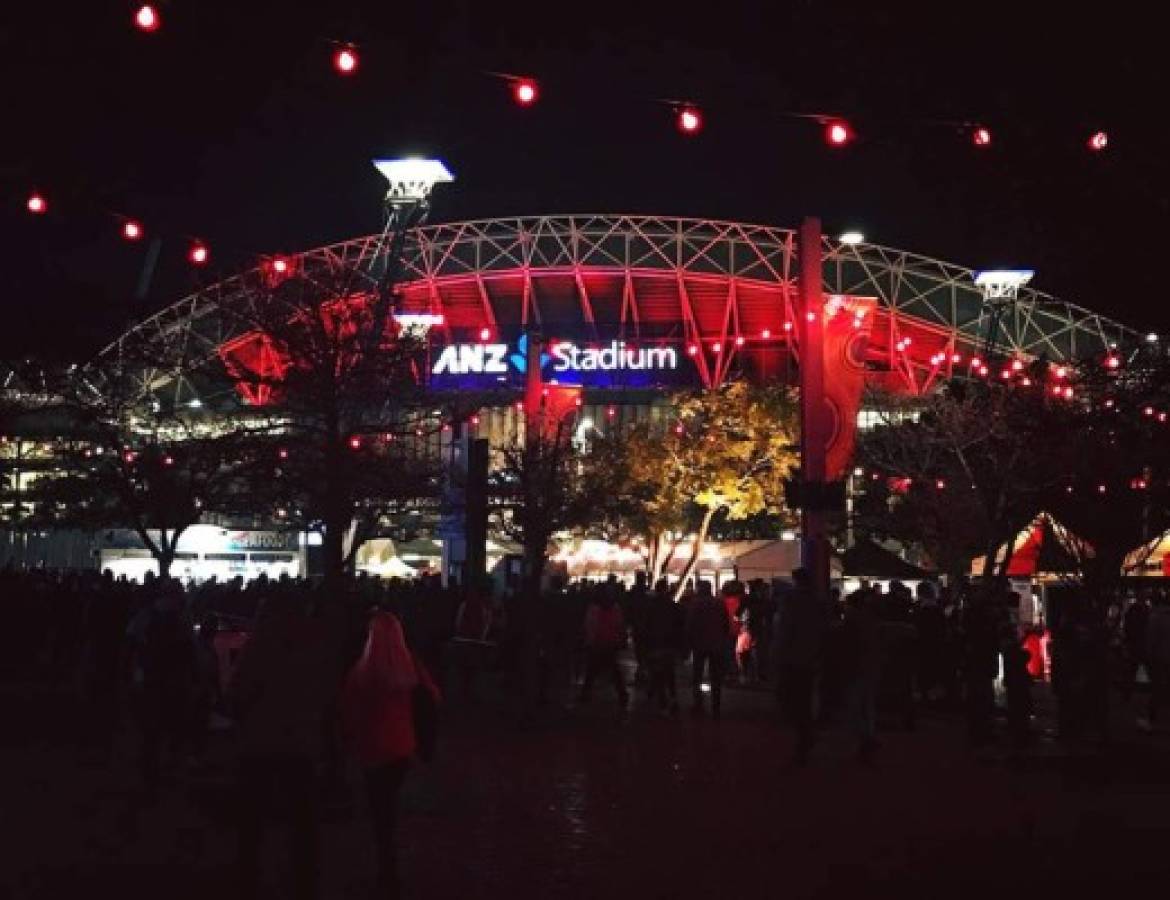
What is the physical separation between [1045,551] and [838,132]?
21.2 meters

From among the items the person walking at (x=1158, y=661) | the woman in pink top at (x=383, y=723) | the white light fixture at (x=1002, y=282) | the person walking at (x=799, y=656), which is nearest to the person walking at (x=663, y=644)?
the person walking at (x=799, y=656)

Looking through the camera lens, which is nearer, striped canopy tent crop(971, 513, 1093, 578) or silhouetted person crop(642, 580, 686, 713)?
silhouetted person crop(642, 580, 686, 713)

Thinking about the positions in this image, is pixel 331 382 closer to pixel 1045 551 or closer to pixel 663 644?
pixel 663 644

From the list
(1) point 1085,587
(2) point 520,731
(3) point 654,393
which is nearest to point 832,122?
(2) point 520,731

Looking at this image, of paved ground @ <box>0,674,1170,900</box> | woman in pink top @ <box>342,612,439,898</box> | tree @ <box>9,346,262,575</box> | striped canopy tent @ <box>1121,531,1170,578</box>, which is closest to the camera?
woman in pink top @ <box>342,612,439,898</box>

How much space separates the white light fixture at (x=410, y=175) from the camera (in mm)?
40969

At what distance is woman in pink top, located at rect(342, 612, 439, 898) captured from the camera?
7.99 m

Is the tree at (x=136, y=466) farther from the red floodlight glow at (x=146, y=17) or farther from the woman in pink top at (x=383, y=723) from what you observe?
the woman in pink top at (x=383, y=723)

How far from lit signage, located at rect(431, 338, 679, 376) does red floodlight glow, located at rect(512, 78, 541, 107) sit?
4695 cm

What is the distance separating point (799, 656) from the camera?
14.3 metres

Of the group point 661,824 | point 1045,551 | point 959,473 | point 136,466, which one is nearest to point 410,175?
point 136,466

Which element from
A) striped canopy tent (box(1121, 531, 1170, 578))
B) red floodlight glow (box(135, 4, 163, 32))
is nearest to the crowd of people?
red floodlight glow (box(135, 4, 163, 32))

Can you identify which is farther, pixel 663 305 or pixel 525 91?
pixel 663 305

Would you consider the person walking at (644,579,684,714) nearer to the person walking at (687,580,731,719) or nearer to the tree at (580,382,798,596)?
the person walking at (687,580,731,719)
